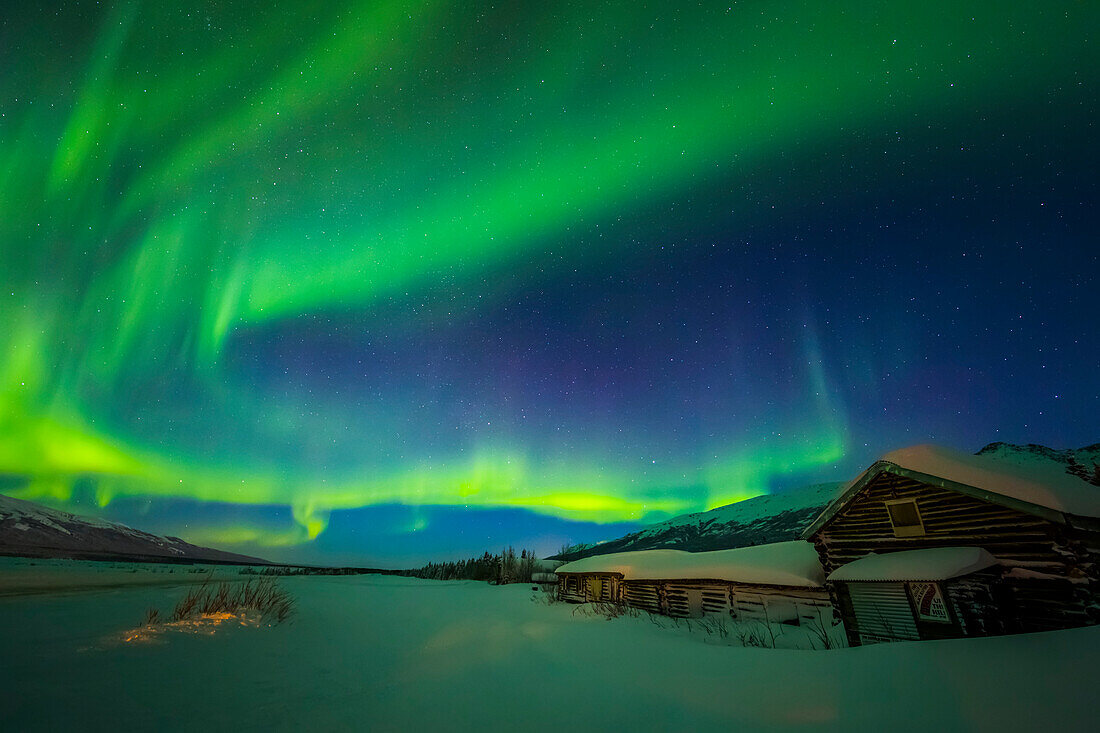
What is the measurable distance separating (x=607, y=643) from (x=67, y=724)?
12.0m

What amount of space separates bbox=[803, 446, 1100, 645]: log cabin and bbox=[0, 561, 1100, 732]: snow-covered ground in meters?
3.76

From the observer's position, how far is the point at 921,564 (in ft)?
38.9

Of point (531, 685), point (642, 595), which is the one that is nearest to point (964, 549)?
point (531, 685)

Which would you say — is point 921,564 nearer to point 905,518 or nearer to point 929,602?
point 929,602

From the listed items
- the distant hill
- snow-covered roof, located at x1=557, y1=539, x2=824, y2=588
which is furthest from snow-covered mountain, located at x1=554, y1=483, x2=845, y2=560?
snow-covered roof, located at x1=557, y1=539, x2=824, y2=588

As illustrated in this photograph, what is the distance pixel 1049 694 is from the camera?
5.91 metres

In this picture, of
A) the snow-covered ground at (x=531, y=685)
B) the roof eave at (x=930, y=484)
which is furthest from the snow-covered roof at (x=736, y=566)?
the snow-covered ground at (x=531, y=685)

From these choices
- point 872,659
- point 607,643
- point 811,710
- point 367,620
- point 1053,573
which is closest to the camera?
point 811,710

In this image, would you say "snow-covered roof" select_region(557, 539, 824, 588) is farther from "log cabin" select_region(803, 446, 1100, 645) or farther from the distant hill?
the distant hill

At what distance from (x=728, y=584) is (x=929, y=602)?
892 centimetres

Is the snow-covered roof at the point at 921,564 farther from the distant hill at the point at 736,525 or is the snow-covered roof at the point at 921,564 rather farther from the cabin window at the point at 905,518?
the distant hill at the point at 736,525

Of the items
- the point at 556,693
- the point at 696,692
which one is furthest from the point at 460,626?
the point at 696,692

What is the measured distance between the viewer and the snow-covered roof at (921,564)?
434 inches

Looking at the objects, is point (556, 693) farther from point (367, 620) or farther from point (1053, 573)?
point (367, 620)
